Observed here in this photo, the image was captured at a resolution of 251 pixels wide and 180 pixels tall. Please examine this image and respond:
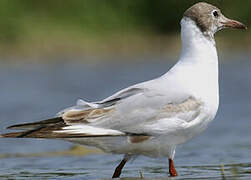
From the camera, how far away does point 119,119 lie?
705cm

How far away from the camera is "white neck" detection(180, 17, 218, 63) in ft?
24.4

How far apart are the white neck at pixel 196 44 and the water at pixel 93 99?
1.09 m

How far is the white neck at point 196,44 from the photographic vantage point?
24.4ft

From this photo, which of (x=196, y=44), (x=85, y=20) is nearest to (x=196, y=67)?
(x=196, y=44)

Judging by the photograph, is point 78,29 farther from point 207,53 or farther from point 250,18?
point 207,53

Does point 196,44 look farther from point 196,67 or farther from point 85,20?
point 85,20

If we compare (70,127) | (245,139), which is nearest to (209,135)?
(245,139)

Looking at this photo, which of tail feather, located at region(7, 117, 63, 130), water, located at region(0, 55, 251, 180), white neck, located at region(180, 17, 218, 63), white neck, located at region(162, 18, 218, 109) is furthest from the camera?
water, located at region(0, 55, 251, 180)

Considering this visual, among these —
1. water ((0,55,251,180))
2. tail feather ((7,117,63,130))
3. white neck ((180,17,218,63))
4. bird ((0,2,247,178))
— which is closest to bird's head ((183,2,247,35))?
white neck ((180,17,218,63))

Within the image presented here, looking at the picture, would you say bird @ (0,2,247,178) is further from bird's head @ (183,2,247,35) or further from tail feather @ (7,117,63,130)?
bird's head @ (183,2,247,35)

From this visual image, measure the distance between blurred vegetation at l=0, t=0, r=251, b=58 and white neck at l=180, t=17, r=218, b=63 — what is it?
12.0m

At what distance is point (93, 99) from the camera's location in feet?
47.1

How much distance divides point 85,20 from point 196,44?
43.5 feet

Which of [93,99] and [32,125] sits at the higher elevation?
[93,99]
